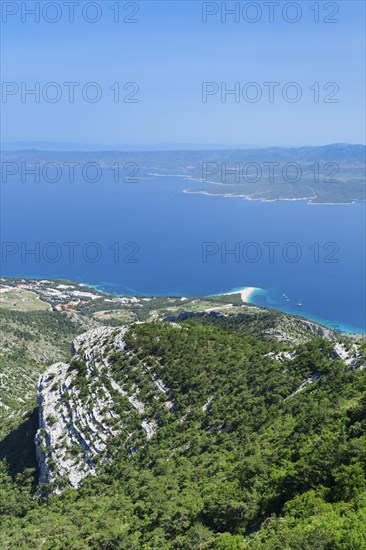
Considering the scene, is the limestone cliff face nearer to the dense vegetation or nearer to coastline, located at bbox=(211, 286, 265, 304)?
the dense vegetation

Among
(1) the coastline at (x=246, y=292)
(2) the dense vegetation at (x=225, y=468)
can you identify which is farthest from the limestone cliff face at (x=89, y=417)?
(1) the coastline at (x=246, y=292)

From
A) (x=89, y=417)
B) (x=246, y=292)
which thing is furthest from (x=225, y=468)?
(x=246, y=292)

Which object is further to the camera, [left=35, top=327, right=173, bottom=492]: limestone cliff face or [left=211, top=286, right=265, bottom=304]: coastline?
[left=211, top=286, right=265, bottom=304]: coastline

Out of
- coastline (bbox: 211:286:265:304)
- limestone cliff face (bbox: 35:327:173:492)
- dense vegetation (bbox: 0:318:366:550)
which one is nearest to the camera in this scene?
dense vegetation (bbox: 0:318:366:550)

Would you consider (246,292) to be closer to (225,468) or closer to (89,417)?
(89,417)

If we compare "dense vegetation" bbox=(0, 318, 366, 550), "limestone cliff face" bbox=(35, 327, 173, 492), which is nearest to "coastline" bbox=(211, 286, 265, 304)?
"dense vegetation" bbox=(0, 318, 366, 550)

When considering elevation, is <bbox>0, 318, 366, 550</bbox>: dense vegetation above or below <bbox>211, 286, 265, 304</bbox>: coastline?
above
